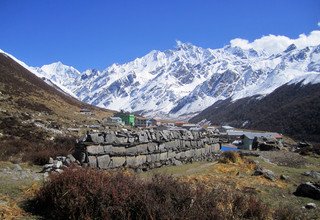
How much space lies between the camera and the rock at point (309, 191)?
45.4ft

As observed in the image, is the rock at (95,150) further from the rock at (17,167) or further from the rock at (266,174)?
the rock at (266,174)

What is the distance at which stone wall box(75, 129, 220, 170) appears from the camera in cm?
1584

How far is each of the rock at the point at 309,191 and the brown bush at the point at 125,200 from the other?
534 cm

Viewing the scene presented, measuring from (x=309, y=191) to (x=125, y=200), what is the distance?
883cm

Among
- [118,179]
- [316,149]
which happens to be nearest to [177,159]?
[118,179]

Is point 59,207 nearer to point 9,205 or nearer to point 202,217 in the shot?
point 9,205

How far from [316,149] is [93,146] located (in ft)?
101

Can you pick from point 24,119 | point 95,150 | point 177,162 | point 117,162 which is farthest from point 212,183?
point 24,119

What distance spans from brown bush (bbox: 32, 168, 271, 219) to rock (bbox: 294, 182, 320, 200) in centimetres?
534

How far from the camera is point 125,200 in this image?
7875mm

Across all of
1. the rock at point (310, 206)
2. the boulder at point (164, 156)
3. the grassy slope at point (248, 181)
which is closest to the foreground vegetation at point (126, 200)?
the grassy slope at point (248, 181)

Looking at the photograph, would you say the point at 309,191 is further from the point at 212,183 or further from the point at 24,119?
the point at 24,119

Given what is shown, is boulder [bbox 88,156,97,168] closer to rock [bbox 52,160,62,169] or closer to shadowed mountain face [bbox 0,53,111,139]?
rock [bbox 52,160,62,169]

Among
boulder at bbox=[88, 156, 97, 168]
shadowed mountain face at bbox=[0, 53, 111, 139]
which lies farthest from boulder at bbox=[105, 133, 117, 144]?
shadowed mountain face at bbox=[0, 53, 111, 139]
